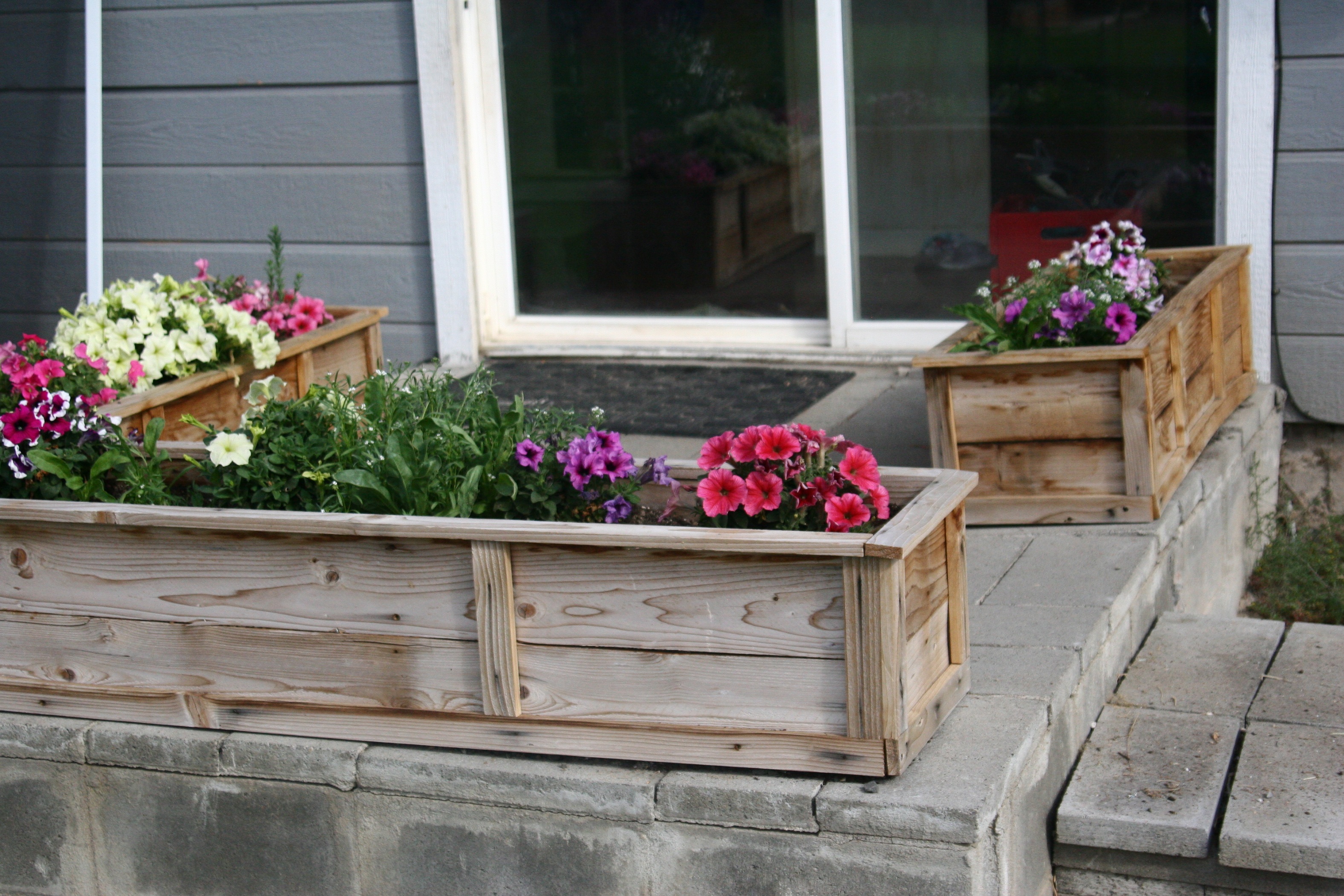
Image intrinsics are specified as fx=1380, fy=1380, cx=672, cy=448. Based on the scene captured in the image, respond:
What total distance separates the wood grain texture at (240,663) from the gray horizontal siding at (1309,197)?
10.8 ft

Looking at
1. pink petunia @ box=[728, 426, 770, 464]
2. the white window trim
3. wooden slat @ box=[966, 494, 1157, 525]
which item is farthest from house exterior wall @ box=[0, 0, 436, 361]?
pink petunia @ box=[728, 426, 770, 464]

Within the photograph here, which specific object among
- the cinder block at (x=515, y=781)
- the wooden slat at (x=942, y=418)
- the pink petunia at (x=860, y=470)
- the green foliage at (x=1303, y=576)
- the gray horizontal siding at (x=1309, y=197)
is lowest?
the green foliage at (x=1303, y=576)

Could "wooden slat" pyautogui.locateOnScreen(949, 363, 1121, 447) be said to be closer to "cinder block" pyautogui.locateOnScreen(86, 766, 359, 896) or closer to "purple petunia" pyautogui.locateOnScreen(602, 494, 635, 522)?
"purple petunia" pyautogui.locateOnScreen(602, 494, 635, 522)

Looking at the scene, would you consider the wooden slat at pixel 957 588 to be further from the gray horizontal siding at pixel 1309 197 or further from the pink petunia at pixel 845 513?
the gray horizontal siding at pixel 1309 197

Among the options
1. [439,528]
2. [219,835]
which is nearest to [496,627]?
[439,528]

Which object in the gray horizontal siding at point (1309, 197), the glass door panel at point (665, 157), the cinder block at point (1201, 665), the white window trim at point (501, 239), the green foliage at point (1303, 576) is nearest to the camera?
the cinder block at point (1201, 665)

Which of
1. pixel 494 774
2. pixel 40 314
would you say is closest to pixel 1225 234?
pixel 494 774

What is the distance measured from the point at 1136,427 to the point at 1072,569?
1.36 feet

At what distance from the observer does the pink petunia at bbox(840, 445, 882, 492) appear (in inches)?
90.0

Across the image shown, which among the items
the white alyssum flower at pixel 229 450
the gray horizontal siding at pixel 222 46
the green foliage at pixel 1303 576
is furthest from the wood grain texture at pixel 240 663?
the gray horizontal siding at pixel 222 46

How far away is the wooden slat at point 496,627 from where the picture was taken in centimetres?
224

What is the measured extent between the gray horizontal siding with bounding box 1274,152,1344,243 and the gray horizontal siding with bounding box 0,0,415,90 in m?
3.10

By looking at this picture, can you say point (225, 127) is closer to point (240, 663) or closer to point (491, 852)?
point (240, 663)

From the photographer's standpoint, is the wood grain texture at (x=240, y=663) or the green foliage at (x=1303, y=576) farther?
the green foliage at (x=1303, y=576)
